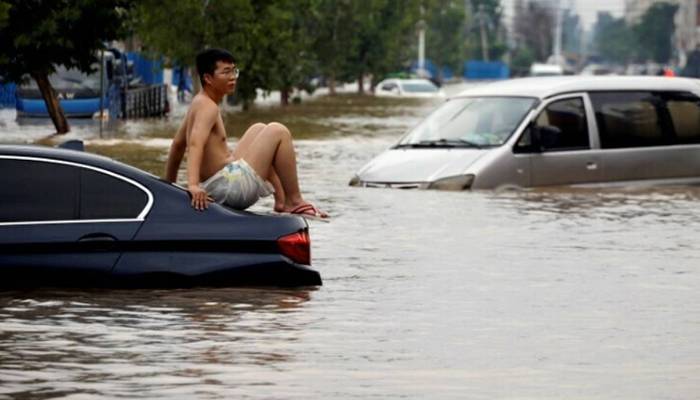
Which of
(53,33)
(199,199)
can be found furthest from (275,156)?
(53,33)

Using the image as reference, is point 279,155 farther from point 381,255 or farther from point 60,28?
point 60,28

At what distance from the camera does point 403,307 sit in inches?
529

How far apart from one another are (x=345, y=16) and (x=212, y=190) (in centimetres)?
7267

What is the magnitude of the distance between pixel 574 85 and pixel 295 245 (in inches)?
471

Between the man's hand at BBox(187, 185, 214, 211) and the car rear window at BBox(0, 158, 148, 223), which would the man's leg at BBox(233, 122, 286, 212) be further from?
the car rear window at BBox(0, 158, 148, 223)

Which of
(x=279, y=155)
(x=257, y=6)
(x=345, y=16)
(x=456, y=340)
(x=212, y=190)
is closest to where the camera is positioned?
(x=456, y=340)

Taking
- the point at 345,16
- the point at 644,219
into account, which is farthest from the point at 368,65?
the point at 644,219

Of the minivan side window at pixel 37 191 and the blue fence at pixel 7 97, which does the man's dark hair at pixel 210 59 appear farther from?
the blue fence at pixel 7 97

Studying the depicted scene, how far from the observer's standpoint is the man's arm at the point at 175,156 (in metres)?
14.7

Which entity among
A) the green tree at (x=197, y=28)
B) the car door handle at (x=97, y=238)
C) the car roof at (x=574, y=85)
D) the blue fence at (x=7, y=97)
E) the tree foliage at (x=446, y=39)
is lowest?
the tree foliage at (x=446, y=39)

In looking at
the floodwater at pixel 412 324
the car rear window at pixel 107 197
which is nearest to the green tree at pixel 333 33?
the floodwater at pixel 412 324

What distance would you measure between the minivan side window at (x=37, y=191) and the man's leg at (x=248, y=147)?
2457 millimetres

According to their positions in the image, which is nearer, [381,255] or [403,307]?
[403,307]

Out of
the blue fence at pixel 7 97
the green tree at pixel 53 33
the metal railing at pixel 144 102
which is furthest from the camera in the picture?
the metal railing at pixel 144 102
